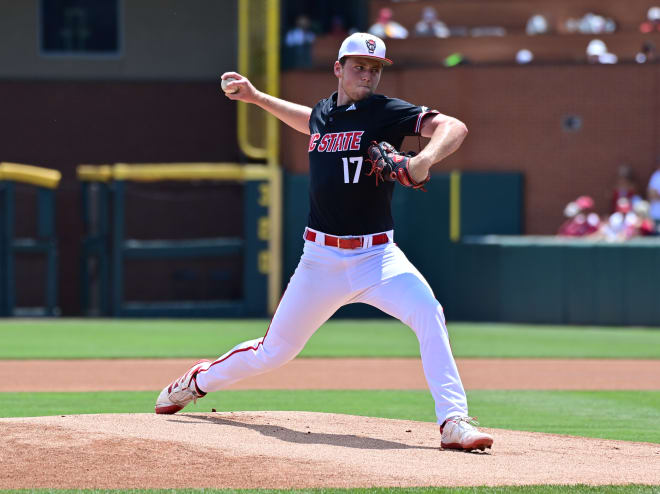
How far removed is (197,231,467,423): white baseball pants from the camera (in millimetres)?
5594

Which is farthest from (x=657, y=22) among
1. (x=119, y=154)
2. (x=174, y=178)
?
(x=119, y=154)

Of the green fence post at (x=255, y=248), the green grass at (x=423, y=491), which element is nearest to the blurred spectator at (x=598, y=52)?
the green fence post at (x=255, y=248)

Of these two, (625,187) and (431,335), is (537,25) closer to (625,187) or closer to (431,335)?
(625,187)

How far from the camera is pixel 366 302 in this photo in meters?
5.73

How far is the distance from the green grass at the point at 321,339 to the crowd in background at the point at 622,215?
57.8 inches

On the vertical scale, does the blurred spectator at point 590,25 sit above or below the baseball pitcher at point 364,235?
above

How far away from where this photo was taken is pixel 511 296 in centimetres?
1741

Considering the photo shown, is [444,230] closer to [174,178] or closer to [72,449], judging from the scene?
[174,178]

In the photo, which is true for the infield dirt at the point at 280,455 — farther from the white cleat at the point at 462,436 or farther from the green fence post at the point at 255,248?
the green fence post at the point at 255,248

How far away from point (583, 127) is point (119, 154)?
8.19 meters

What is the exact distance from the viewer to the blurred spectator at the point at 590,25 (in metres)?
18.8

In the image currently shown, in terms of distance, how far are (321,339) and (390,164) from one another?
29.5 ft

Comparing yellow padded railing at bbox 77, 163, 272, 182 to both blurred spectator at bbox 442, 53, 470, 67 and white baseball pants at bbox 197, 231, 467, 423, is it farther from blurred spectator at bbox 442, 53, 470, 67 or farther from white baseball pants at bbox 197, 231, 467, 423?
white baseball pants at bbox 197, 231, 467, 423

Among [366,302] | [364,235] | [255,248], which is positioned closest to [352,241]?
[364,235]
